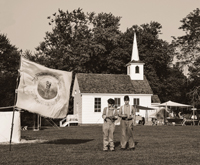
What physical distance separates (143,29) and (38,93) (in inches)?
2315

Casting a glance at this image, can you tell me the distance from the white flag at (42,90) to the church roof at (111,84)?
34.9m

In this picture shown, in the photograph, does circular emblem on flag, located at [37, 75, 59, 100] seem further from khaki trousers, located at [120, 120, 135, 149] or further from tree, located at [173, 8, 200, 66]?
tree, located at [173, 8, 200, 66]

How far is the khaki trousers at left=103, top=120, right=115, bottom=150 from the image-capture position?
14.2m

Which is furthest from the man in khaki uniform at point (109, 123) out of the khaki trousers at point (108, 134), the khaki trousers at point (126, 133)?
the khaki trousers at point (126, 133)

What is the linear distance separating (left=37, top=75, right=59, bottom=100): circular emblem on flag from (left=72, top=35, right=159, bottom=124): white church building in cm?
3474

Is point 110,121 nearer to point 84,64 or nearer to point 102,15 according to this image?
point 84,64

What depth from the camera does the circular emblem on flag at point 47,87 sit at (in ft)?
52.2

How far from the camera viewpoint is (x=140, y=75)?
188 ft

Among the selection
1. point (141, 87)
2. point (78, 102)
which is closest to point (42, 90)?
point (78, 102)

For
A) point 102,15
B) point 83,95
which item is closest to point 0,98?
point 83,95

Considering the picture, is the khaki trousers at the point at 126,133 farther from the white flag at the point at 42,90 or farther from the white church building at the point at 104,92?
Result: the white church building at the point at 104,92

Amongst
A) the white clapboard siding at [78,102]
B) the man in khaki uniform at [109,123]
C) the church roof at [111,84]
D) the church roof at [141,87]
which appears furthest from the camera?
the church roof at [141,87]

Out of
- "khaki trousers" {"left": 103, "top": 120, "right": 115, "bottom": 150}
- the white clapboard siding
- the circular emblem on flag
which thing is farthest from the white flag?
the white clapboard siding

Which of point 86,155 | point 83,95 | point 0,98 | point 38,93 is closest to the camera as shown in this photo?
point 86,155
